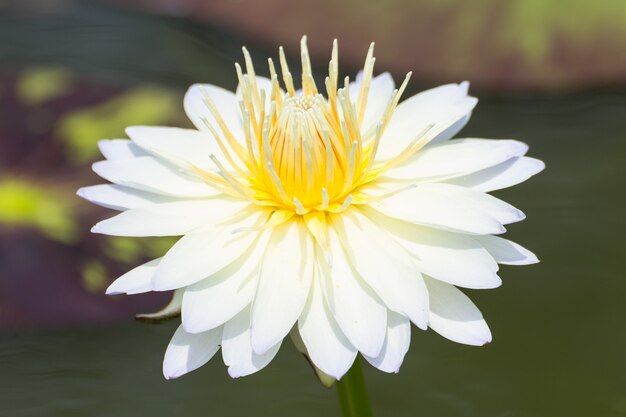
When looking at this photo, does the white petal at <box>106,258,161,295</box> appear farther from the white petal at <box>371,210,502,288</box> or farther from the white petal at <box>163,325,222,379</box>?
the white petal at <box>371,210,502,288</box>

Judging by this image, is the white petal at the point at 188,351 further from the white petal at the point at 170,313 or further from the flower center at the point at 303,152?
the flower center at the point at 303,152

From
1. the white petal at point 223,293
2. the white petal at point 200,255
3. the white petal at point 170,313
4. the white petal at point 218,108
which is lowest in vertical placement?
the white petal at point 170,313

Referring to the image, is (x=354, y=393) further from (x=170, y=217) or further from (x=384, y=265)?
(x=170, y=217)

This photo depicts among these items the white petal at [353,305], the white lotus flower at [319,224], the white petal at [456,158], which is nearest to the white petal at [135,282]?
the white lotus flower at [319,224]

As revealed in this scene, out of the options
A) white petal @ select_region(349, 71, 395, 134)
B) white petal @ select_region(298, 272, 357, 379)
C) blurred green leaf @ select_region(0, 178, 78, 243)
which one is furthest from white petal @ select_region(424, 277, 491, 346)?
blurred green leaf @ select_region(0, 178, 78, 243)

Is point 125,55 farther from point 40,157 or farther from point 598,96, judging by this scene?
point 598,96

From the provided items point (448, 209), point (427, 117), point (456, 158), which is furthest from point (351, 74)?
point (448, 209)
